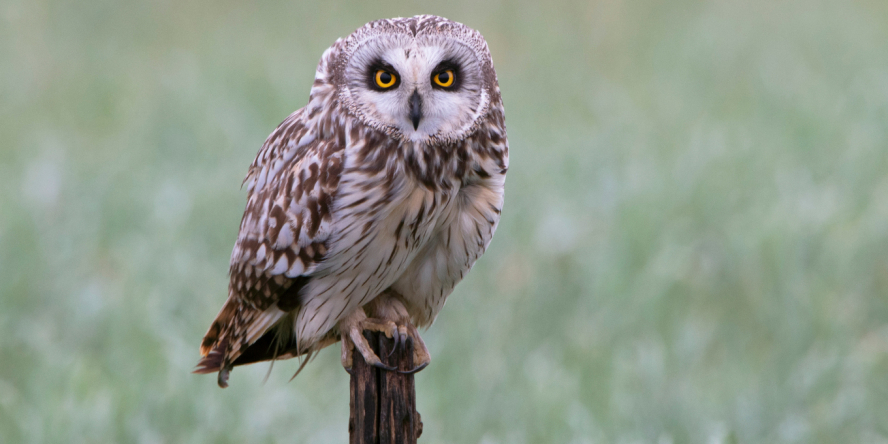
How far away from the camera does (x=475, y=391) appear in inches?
136

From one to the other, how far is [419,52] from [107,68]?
6.77 metres

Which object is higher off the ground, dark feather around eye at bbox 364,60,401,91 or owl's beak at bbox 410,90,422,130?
dark feather around eye at bbox 364,60,401,91

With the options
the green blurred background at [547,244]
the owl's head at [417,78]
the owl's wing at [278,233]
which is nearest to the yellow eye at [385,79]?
the owl's head at [417,78]

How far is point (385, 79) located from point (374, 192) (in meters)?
0.26

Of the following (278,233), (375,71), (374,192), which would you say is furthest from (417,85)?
(278,233)

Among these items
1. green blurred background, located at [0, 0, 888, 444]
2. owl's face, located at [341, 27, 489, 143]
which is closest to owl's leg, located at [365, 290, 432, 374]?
owl's face, located at [341, 27, 489, 143]

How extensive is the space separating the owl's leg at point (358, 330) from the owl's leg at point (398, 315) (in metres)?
0.03

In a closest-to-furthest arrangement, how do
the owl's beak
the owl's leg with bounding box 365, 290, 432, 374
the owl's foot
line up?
the owl's beak, the owl's foot, the owl's leg with bounding box 365, 290, 432, 374

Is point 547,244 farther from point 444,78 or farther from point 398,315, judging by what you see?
point 444,78

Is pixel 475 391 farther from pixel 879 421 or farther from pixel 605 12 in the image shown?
pixel 605 12

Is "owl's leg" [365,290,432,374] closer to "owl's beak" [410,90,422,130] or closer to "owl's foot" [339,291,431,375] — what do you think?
"owl's foot" [339,291,431,375]

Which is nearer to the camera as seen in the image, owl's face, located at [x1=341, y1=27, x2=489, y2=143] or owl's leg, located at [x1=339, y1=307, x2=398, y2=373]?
owl's face, located at [x1=341, y1=27, x2=489, y2=143]

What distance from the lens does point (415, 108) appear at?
1741 millimetres

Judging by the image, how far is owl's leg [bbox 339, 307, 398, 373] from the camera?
195cm
